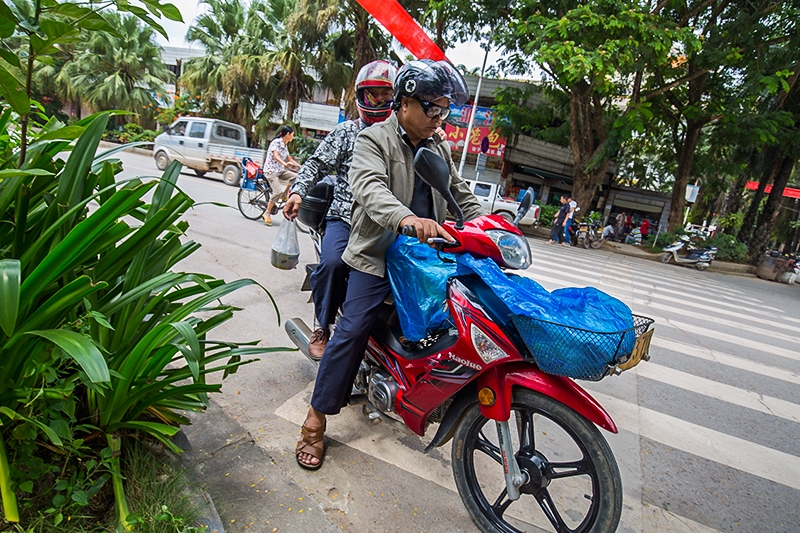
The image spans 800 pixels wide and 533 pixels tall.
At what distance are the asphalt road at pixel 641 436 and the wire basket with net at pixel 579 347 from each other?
917 mm

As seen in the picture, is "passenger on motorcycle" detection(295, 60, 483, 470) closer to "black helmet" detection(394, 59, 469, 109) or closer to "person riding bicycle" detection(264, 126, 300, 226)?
"black helmet" detection(394, 59, 469, 109)

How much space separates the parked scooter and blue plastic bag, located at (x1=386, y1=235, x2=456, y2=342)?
16.4 m

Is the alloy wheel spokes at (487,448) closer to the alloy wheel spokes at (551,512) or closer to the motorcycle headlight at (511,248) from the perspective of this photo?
the alloy wheel spokes at (551,512)

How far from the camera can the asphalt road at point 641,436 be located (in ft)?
6.90

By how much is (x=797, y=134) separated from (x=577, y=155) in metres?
6.70

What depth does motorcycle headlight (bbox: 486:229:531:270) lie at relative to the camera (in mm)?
1734

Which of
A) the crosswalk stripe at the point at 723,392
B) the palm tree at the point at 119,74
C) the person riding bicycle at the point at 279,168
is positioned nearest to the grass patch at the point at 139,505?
the crosswalk stripe at the point at 723,392

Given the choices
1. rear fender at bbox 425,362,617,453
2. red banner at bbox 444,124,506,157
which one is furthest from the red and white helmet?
red banner at bbox 444,124,506,157

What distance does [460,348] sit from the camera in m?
1.84

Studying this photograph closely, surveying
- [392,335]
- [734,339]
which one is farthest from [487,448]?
[734,339]

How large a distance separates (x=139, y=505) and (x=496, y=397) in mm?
1273

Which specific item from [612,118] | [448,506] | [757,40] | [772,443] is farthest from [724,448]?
[612,118]

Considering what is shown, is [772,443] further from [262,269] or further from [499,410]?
[262,269]

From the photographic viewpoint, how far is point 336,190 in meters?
2.83
